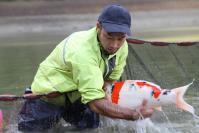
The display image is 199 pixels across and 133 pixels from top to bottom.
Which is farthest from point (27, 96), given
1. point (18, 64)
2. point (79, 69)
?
point (18, 64)

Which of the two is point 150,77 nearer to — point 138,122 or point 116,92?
point 138,122

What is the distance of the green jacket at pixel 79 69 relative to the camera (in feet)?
15.4

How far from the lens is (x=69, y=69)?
16.4ft

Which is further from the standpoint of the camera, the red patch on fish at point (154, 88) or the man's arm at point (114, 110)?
the red patch on fish at point (154, 88)

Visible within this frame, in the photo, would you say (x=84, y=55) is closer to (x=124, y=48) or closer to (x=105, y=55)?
(x=105, y=55)

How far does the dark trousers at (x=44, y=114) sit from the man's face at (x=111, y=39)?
33.2 inches

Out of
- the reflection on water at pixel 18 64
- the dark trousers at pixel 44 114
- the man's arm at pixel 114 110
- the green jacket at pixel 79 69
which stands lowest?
the reflection on water at pixel 18 64

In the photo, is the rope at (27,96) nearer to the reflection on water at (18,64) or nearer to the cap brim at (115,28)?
the cap brim at (115,28)

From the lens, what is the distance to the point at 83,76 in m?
4.71

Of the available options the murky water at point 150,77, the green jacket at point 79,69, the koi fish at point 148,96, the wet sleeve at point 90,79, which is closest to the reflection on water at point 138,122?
the murky water at point 150,77

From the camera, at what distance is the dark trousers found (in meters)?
5.48

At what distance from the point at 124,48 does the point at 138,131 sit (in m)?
0.78

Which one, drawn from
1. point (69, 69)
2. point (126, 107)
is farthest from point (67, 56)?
point (126, 107)

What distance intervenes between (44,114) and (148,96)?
3.26 feet
